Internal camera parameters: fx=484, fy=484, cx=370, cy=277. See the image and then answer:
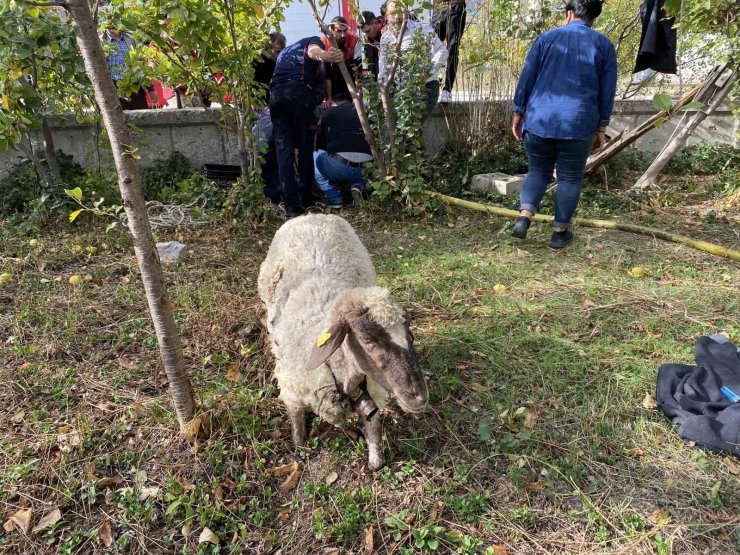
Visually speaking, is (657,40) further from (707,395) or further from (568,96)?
(707,395)

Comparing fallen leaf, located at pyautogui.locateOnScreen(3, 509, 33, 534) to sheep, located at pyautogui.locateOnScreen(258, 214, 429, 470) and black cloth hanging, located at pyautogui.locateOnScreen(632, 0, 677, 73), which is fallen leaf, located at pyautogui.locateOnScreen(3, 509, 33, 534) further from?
black cloth hanging, located at pyautogui.locateOnScreen(632, 0, 677, 73)

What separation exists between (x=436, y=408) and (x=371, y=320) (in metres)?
0.95

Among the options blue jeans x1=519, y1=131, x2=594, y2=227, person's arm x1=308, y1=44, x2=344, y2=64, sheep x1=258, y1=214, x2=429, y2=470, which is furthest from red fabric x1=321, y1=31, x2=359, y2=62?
sheep x1=258, y1=214, x2=429, y2=470

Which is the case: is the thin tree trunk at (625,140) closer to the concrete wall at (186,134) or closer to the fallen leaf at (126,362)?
the concrete wall at (186,134)

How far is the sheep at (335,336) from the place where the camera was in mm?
2123

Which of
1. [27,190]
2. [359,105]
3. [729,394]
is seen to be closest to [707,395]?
[729,394]

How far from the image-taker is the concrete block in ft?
21.5

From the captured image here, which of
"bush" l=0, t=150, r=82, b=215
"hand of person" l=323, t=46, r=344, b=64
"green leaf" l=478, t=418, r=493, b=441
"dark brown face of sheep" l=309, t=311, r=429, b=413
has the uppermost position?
"hand of person" l=323, t=46, r=344, b=64

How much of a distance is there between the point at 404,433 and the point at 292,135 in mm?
3981

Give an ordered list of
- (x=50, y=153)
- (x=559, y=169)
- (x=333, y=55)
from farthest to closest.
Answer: (x=50, y=153) → (x=333, y=55) → (x=559, y=169)

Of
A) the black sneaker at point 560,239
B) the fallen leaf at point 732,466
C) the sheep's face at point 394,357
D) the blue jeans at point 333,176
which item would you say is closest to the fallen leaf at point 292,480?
the sheep's face at point 394,357

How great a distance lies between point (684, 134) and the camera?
20.1 feet

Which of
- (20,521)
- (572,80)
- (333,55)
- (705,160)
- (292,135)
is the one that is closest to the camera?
(20,521)

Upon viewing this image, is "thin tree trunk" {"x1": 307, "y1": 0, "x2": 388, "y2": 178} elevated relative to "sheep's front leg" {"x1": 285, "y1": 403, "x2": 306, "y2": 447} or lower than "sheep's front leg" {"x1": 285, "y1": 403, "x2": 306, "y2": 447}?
elevated
